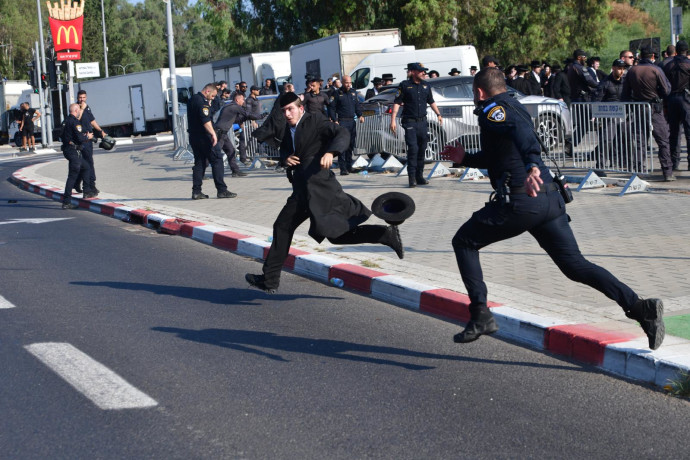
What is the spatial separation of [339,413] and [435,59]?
78.3 ft

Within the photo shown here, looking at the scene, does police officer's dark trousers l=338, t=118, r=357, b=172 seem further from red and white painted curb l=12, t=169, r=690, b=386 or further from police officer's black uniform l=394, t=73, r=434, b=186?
red and white painted curb l=12, t=169, r=690, b=386

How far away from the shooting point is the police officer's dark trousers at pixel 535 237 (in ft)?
17.9

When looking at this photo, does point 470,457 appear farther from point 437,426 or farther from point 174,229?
point 174,229

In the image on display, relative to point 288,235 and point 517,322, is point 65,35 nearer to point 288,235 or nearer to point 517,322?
point 288,235

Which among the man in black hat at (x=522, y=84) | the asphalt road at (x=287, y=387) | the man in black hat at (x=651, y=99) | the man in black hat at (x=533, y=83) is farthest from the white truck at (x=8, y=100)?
the asphalt road at (x=287, y=387)

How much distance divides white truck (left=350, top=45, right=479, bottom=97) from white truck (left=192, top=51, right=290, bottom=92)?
10.1 metres

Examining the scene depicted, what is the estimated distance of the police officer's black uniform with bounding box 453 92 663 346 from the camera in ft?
17.9

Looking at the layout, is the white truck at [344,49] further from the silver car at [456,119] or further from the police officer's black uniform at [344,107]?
the police officer's black uniform at [344,107]

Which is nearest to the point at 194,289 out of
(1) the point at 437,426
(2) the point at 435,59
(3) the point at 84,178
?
(1) the point at 437,426

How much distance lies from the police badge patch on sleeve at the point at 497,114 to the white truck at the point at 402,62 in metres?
21.2

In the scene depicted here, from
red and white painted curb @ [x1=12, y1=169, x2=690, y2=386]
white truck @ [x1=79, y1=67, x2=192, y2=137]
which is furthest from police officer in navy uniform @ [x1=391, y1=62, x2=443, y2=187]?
white truck @ [x1=79, y1=67, x2=192, y2=137]

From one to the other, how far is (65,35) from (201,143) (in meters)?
24.3

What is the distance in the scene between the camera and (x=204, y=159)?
1541cm

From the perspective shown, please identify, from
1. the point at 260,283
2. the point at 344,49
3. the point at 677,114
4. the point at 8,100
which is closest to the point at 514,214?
the point at 260,283
